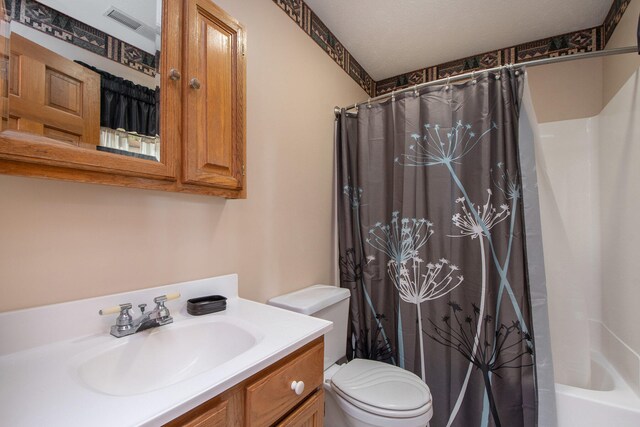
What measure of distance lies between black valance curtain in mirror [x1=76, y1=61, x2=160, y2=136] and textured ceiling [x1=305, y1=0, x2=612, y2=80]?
128 centimetres

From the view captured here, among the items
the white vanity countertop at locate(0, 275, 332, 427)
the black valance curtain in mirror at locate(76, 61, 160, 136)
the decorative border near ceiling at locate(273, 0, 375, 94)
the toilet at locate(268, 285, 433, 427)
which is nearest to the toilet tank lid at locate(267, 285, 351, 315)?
the toilet at locate(268, 285, 433, 427)

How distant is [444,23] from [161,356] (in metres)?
2.33

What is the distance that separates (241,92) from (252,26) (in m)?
0.47

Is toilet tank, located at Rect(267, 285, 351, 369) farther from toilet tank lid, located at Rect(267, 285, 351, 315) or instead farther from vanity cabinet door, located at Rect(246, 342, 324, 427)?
vanity cabinet door, located at Rect(246, 342, 324, 427)

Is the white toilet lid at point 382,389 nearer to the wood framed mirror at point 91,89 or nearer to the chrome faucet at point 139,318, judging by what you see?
the chrome faucet at point 139,318

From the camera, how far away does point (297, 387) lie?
0.83 metres

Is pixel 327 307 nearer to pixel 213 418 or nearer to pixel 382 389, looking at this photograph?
pixel 382 389

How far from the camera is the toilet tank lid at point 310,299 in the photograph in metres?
1.36

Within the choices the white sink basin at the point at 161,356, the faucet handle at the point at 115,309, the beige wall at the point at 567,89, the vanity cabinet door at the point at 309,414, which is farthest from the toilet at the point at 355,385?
the beige wall at the point at 567,89

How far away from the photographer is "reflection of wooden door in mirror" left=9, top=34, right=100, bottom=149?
672 mm

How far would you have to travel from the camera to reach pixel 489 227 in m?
1.50

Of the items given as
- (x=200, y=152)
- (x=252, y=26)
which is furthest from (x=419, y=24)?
(x=200, y=152)

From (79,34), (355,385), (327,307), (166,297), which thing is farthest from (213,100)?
(355,385)

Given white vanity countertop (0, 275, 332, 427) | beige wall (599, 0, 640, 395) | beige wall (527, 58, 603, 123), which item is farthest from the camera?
beige wall (527, 58, 603, 123)
